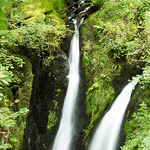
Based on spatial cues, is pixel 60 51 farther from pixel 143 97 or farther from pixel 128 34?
pixel 143 97

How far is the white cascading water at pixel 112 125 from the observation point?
476 centimetres

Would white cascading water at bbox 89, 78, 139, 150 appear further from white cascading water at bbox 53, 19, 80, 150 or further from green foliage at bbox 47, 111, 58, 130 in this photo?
green foliage at bbox 47, 111, 58, 130

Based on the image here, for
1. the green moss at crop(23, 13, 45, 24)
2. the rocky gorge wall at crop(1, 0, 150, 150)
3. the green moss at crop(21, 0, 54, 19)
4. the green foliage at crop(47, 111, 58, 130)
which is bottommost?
the green foliage at crop(47, 111, 58, 130)

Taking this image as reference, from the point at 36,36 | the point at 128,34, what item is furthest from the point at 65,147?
the point at 128,34

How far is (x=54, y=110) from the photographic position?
6.78 metres

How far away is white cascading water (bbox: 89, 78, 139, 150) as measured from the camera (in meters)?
4.76

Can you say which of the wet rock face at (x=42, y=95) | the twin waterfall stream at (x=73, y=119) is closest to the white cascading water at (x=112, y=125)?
the twin waterfall stream at (x=73, y=119)

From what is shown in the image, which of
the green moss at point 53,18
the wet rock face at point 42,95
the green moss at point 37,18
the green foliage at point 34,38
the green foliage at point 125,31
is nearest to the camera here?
the green foliage at point 34,38

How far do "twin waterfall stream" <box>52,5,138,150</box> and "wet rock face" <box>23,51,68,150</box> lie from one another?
14.7 inches

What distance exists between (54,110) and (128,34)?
4.35m

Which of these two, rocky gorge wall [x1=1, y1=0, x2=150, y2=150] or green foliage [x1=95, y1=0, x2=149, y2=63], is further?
green foliage [x1=95, y1=0, x2=149, y2=63]

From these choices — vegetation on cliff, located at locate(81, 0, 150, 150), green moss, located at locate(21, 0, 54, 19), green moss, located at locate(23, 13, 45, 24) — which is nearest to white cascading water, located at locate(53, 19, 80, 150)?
vegetation on cliff, located at locate(81, 0, 150, 150)

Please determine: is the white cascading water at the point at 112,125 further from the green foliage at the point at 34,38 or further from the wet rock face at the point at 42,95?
the green foliage at the point at 34,38

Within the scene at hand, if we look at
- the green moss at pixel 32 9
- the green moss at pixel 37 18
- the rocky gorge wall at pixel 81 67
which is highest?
the green moss at pixel 32 9
